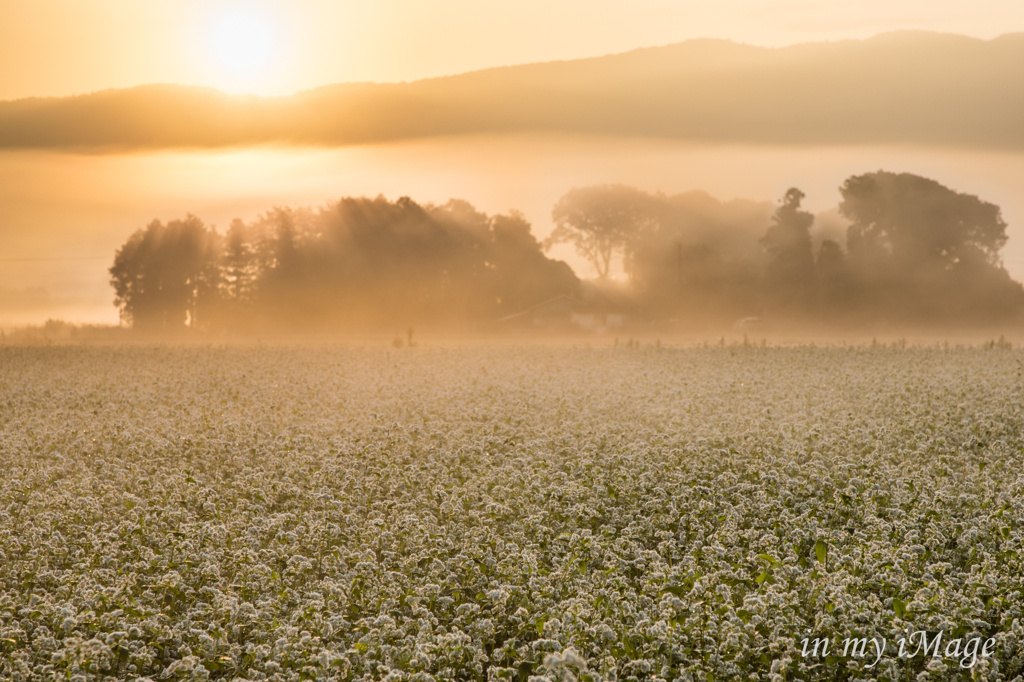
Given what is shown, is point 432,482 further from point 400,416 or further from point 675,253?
point 675,253

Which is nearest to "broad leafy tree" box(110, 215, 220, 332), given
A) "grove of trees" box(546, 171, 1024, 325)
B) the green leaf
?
"grove of trees" box(546, 171, 1024, 325)

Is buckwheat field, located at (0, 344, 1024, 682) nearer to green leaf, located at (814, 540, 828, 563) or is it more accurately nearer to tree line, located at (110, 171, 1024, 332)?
green leaf, located at (814, 540, 828, 563)

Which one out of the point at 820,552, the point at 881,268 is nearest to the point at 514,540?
the point at 820,552

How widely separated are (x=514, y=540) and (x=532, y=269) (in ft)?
268

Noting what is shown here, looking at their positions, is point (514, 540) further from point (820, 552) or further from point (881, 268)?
point (881, 268)

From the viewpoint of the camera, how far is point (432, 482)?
11945 millimetres

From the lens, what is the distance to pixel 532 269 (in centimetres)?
→ 9050

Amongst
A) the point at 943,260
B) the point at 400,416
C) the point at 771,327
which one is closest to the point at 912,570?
the point at 400,416

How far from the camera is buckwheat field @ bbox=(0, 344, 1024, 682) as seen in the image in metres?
6.85

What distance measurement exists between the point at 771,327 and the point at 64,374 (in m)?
63.7

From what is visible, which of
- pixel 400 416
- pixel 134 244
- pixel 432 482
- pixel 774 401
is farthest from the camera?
pixel 134 244

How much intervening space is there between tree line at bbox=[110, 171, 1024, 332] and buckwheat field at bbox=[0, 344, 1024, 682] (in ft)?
212

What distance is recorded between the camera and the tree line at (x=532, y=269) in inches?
3105

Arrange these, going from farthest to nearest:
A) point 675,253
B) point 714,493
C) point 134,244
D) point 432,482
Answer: point 134,244
point 675,253
point 432,482
point 714,493
